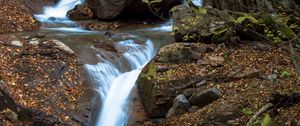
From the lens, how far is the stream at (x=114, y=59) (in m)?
7.30

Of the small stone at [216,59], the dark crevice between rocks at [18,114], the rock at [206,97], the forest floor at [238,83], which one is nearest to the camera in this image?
the forest floor at [238,83]

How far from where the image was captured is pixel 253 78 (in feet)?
22.4

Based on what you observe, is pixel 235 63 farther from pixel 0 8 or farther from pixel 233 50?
pixel 0 8

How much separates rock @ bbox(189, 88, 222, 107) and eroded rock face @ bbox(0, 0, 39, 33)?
5.75 m

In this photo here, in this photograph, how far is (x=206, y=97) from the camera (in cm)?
648

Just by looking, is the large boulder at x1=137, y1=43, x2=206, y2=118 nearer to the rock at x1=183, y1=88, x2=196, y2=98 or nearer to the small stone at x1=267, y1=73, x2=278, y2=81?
the rock at x1=183, y1=88, x2=196, y2=98

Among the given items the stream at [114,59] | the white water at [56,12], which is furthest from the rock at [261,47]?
the white water at [56,12]

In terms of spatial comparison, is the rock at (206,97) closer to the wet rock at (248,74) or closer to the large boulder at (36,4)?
the wet rock at (248,74)

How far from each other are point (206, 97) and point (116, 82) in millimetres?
2126

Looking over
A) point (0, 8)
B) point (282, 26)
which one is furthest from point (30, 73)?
point (282, 26)

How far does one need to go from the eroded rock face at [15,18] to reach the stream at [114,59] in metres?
0.39

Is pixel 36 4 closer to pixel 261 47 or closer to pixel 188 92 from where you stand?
pixel 261 47

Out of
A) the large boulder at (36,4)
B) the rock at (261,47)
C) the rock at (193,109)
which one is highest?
the large boulder at (36,4)

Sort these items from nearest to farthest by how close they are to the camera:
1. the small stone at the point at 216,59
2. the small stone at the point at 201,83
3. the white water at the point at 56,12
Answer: the small stone at the point at 201,83
the small stone at the point at 216,59
the white water at the point at 56,12
